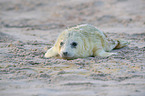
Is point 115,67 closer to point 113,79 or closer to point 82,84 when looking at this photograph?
point 113,79

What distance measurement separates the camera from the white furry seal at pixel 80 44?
18.6ft

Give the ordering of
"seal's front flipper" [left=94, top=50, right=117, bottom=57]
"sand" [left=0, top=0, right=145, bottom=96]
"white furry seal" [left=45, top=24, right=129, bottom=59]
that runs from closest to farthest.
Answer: "sand" [left=0, top=0, right=145, bottom=96] < "white furry seal" [left=45, top=24, right=129, bottom=59] < "seal's front flipper" [left=94, top=50, right=117, bottom=57]

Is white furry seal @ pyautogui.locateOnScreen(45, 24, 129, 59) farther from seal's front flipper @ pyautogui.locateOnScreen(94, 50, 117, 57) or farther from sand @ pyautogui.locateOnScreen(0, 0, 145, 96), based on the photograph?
sand @ pyautogui.locateOnScreen(0, 0, 145, 96)

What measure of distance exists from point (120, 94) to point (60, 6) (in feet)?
36.4

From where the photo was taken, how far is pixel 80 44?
5.83 m

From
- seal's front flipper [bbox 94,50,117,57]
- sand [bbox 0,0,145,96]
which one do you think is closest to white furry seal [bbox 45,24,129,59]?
seal's front flipper [bbox 94,50,117,57]

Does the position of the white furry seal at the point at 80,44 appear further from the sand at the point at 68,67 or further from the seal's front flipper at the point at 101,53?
the sand at the point at 68,67

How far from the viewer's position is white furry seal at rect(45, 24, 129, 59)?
223 inches

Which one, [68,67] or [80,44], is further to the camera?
[80,44]

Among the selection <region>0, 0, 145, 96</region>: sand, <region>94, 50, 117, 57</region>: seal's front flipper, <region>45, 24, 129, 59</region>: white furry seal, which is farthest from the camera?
<region>94, 50, 117, 57</region>: seal's front flipper

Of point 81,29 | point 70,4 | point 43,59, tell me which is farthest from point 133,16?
point 43,59

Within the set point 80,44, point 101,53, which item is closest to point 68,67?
point 80,44

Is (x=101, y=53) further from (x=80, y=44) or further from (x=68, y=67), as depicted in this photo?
(x=68, y=67)

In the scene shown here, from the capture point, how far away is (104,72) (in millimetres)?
4711
